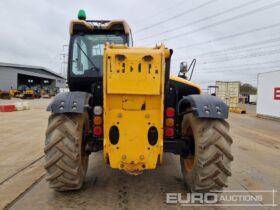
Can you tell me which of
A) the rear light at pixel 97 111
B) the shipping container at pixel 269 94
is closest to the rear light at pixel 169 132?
the rear light at pixel 97 111

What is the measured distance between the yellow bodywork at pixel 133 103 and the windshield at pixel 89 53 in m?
1.44

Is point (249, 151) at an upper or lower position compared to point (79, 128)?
lower

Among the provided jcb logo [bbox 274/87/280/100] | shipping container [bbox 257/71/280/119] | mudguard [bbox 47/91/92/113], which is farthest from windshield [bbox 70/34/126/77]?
shipping container [bbox 257/71/280/119]

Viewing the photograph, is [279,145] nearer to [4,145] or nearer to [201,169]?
[201,169]

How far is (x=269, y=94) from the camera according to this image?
63.1 feet

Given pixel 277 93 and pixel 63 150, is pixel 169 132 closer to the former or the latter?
pixel 63 150

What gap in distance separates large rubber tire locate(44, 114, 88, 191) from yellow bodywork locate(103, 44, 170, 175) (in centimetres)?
46

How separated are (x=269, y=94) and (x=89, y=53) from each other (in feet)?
56.3

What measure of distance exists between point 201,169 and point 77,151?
1732mm

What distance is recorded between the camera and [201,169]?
380 centimetres

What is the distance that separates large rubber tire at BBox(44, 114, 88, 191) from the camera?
3801mm

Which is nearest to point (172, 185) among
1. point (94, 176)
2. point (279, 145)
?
point (94, 176)

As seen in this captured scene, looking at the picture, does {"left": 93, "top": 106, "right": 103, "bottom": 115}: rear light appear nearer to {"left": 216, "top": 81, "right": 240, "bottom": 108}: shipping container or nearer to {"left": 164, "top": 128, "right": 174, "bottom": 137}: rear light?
{"left": 164, "top": 128, "right": 174, "bottom": 137}: rear light

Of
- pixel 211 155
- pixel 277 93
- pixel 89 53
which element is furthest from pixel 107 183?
pixel 277 93
